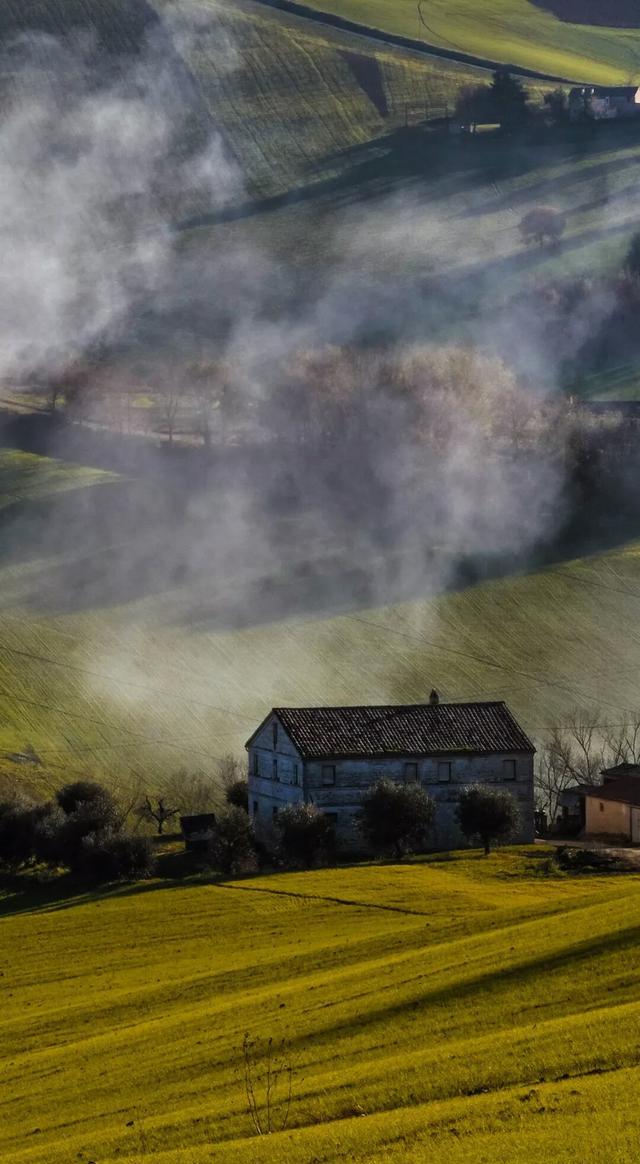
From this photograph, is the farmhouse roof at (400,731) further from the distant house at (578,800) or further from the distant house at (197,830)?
the distant house at (578,800)

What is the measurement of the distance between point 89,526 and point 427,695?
125ft

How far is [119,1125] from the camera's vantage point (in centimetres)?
4250

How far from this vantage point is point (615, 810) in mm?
98500

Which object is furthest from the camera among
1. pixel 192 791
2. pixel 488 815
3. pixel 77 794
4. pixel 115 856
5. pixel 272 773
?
pixel 192 791

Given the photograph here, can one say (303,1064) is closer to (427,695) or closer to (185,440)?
(427,695)

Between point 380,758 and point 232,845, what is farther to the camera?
point 380,758

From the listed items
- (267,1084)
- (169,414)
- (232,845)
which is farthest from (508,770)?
(169,414)

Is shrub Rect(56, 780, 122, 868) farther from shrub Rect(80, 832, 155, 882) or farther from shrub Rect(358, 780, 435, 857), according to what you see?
shrub Rect(358, 780, 435, 857)

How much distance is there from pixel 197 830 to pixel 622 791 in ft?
72.8

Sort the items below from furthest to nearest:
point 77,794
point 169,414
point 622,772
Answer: point 169,414 → point 622,772 → point 77,794

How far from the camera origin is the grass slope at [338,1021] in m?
37.7

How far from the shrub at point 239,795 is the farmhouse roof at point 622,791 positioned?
60.3ft

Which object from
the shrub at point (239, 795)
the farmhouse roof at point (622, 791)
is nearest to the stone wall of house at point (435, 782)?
the farmhouse roof at point (622, 791)

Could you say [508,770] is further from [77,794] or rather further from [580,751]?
[580,751]
